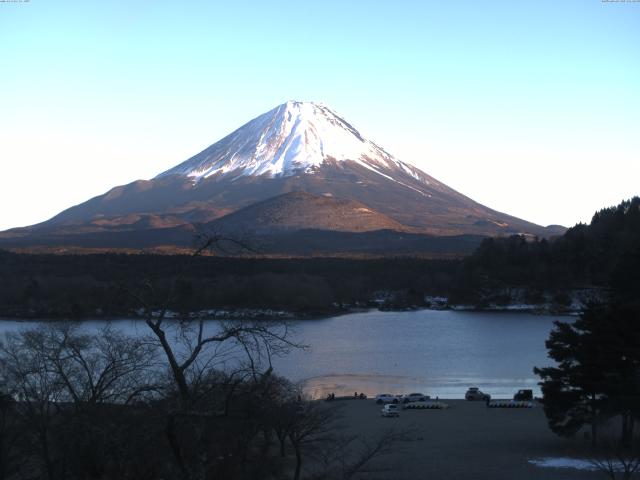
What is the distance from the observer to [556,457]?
995cm

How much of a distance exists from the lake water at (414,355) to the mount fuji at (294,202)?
27.2 m

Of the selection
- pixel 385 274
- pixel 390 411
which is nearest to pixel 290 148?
pixel 385 274

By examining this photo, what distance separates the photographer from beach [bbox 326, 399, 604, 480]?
9211mm

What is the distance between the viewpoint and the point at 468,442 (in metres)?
11.3

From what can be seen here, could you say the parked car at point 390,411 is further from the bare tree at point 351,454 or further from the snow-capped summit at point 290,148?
the snow-capped summit at point 290,148

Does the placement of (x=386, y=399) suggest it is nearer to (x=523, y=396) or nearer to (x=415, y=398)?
(x=415, y=398)

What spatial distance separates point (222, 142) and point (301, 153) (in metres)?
10.1

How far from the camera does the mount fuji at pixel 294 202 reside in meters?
66.6

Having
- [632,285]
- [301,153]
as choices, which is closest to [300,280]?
[632,285]

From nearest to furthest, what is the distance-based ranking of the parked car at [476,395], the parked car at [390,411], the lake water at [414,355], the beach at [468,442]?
1. the beach at [468,442]
2. the parked car at [390,411]
3. the parked car at [476,395]
4. the lake water at [414,355]

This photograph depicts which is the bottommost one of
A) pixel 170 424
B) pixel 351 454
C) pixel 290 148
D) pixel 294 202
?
pixel 351 454

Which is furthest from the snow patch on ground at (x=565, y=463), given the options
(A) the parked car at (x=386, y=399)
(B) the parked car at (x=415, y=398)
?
(A) the parked car at (x=386, y=399)

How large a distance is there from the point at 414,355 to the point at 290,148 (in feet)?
237

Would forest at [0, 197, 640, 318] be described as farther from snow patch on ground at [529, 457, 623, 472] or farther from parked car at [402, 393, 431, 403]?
snow patch on ground at [529, 457, 623, 472]
